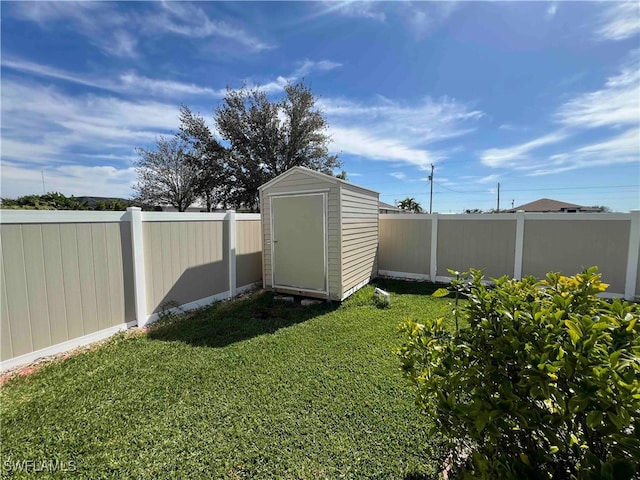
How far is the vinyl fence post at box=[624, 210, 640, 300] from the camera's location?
5285 mm

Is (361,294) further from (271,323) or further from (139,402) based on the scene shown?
(139,402)

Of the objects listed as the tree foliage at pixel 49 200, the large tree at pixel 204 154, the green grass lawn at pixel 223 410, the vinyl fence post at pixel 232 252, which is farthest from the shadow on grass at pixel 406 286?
the tree foliage at pixel 49 200

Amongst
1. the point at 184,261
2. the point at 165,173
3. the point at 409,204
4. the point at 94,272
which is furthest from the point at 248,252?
the point at 409,204

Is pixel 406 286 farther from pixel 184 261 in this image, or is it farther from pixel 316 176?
pixel 184 261

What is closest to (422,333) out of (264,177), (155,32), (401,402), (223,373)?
(401,402)

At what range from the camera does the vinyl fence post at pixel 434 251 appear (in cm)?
693

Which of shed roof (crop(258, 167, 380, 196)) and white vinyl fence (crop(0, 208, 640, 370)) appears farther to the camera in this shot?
shed roof (crop(258, 167, 380, 196))

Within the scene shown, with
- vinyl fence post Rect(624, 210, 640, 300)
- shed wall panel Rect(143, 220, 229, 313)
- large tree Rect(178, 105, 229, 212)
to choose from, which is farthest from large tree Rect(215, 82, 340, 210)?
vinyl fence post Rect(624, 210, 640, 300)

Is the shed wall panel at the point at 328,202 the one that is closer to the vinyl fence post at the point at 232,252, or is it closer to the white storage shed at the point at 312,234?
Answer: the white storage shed at the point at 312,234

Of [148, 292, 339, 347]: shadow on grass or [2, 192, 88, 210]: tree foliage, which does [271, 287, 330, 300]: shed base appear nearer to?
[148, 292, 339, 347]: shadow on grass

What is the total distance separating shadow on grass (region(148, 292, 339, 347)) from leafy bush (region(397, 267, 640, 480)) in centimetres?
316

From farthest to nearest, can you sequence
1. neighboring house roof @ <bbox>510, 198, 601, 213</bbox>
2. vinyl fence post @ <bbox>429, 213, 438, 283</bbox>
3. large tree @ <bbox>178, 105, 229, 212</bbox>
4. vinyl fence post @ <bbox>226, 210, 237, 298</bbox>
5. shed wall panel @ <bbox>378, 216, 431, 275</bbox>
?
neighboring house roof @ <bbox>510, 198, 601, 213</bbox>, large tree @ <bbox>178, 105, 229, 212</bbox>, shed wall panel @ <bbox>378, 216, 431, 275</bbox>, vinyl fence post @ <bbox>429, 213, 438, 283</bbox>, vinyl fence post @ <bbox>226, 210, 237, 298</bbox>

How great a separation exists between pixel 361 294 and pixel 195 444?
428 cm

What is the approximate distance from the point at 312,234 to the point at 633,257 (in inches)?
251
